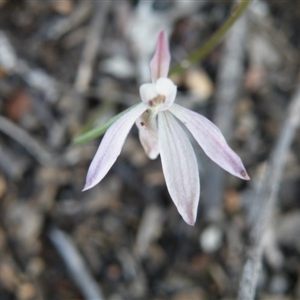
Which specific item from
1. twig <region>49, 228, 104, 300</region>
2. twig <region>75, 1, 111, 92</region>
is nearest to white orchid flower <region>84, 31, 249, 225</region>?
twig <region>49, 228, 104, 300</region>

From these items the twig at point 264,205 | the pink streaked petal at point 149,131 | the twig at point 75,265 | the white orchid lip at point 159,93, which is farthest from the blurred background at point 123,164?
the white orchid lip at point 159,93

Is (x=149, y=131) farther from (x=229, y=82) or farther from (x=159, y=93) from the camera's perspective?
(x=229, y=82)

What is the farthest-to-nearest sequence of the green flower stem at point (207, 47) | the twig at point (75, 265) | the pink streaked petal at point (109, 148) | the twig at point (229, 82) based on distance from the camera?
the twig at point (229, 82) < the twig at point (75, 265) < the green flower stem at point (207, 47) < the pink streaked petal at point (109, 148)

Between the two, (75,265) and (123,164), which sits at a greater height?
(123,164)

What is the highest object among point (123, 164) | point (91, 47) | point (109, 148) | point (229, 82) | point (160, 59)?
point (91, 47)

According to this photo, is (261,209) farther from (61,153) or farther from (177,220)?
(61,153)

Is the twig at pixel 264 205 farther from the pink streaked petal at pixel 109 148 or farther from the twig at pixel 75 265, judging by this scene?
the twig at pixel 75 265

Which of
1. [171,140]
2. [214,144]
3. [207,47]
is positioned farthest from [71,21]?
[214,144]
